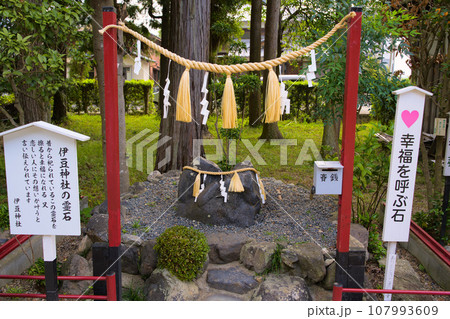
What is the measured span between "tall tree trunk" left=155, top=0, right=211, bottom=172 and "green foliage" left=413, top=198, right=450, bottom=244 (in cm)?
342

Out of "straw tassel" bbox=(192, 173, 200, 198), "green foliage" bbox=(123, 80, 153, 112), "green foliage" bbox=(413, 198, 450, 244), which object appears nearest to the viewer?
"straw tassel" bbox=(192, 173, 200, 198)

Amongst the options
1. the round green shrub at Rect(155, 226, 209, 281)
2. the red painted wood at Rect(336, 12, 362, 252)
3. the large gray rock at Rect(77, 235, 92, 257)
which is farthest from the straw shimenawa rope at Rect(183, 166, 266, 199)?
the red painted wood at Rect(336, 12, 362, 252)

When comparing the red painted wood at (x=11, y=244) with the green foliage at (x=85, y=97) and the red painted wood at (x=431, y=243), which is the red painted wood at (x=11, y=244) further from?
the green foliage at (x=85, y=97)

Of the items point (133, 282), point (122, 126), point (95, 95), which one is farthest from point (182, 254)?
point (95, 95)

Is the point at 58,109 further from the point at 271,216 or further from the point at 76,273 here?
the point at 271,216

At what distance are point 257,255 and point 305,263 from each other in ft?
1.48

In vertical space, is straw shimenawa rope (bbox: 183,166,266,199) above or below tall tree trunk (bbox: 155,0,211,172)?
below

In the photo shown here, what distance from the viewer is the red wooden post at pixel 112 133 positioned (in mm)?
2857

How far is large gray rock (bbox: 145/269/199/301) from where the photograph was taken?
324 centimetres

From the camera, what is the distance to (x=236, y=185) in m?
4.00

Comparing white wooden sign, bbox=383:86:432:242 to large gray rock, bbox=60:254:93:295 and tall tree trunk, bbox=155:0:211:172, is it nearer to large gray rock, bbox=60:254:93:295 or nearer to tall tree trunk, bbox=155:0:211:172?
large gray rock, bbox=60:254:93:295

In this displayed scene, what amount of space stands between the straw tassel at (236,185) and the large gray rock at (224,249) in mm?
577

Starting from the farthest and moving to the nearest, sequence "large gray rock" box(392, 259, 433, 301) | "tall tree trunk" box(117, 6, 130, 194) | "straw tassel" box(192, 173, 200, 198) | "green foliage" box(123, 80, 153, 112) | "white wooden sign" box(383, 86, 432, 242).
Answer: "green foliage" box(123, 80, 153, 112)
"tall tree trunk" box(117, 6, 130, 194)
"straw tassel" box(192, 173, 200, 198)
"large gray rock" box(392, 259, 433, 301)
"white wooden sign" box(383, 86, 432, 242)

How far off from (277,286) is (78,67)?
13005 mm
